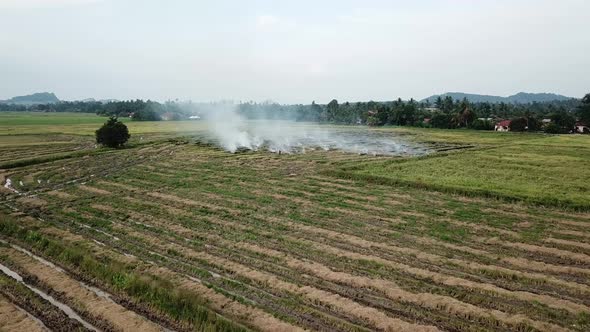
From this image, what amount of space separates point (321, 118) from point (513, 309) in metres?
120

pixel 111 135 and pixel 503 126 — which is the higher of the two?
pixel 503 126

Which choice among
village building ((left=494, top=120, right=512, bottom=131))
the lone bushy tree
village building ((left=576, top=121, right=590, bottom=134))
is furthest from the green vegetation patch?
village building ((left=576, top=121, right=590, bottom=134))

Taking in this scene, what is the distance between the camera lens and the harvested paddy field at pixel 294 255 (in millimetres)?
11773

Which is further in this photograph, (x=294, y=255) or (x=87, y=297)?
(x=294, y=255)

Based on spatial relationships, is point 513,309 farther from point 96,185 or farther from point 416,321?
point 96,185

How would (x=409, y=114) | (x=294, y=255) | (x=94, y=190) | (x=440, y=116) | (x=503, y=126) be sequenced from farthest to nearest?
(x=409, y=114)
(x=440, y=116)
(x=503, y=126)
(x=94, y=190)
(x=294, y=255)

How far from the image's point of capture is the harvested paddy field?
11773 mm

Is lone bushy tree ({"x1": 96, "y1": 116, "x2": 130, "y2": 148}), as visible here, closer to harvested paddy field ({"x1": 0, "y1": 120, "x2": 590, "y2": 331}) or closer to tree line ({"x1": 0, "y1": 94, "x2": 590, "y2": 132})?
harvested paddy field ({"x1": 0, "y1": 120, "x2": 590, "y2": 331})

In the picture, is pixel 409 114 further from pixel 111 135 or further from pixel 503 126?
pixel 111 135

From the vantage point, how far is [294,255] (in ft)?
53.1

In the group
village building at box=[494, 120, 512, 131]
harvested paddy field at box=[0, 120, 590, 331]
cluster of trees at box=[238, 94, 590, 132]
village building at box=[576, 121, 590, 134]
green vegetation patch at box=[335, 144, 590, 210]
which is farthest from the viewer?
village building at box=[494, 120, 512, 131]

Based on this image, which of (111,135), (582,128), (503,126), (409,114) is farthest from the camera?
(409,114)

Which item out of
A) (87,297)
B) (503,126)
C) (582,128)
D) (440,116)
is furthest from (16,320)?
(582,128)

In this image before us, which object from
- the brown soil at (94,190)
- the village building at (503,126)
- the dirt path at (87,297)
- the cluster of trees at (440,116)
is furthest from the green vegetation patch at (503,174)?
the village building at (503,126)
